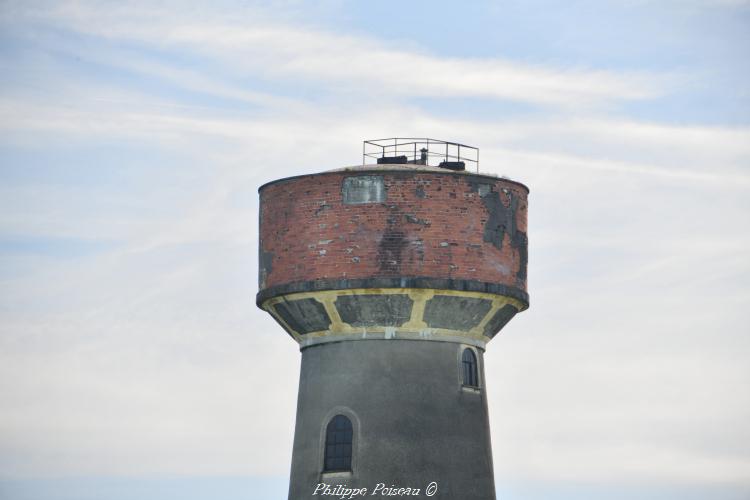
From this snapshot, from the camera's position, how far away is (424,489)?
41.4m

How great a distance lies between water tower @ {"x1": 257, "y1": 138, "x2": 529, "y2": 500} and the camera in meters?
41.6

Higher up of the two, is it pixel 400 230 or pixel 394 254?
pixel 400 230

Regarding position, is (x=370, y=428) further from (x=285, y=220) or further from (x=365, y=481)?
(x=285, y=220)

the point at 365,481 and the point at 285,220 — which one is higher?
the point at 285,220

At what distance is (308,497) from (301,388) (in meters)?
2.49

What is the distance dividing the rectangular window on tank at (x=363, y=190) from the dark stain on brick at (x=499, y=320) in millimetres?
3484

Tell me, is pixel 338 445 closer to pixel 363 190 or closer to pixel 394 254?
pixel 394 254

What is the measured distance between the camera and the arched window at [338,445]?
4191cm

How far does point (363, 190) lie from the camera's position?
137ft

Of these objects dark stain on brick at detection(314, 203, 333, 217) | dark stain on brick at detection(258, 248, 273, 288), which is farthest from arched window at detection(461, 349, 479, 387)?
dark stain on brick at detection(258, 248, 273, 288)

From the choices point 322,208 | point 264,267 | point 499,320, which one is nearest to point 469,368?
point 499,320

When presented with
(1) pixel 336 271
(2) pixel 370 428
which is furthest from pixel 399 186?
(2) pixel 370 428

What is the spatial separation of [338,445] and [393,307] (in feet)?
9.96

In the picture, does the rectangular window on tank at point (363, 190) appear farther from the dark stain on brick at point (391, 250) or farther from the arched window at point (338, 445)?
the arched window at point (338, 445)
